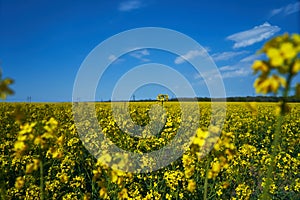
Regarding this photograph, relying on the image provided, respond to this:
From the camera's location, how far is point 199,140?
2625 mm

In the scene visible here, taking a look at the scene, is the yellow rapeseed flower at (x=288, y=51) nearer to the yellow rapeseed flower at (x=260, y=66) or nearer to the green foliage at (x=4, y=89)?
the yellow rapeseed flower at (x=260, y=66)

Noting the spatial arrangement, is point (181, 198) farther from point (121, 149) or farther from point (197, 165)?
point (121, 149)

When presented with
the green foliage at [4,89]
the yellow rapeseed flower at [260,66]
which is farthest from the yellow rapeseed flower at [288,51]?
the green foliage at [4,89]

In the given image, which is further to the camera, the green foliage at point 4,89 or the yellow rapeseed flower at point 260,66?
the green foliage at point 4,89

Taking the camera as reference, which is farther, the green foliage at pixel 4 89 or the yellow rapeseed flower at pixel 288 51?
the green foliage at pixel 4 89

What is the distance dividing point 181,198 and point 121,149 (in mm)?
1742

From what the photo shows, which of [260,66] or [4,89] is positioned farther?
[4,89]

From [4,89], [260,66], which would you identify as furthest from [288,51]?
[4,89]

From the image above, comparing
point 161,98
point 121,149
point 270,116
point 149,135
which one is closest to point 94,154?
point 121,149

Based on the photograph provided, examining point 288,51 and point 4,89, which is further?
point 4,89

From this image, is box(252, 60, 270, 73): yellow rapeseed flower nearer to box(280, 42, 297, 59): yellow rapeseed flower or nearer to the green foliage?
box(280, 42, 297, 59): yellow rapeseed flower

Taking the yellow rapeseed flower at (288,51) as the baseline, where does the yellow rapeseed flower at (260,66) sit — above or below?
below

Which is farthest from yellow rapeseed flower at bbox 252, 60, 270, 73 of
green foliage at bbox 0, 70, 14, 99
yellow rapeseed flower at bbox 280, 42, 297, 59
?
green foliage at bbox 0, 70, 14, 99

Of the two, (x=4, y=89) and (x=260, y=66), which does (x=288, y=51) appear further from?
(x=4, y=89)
